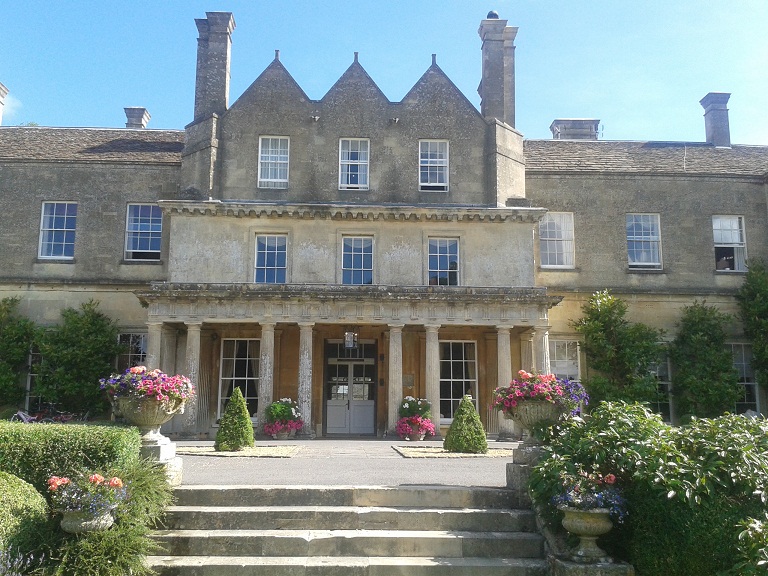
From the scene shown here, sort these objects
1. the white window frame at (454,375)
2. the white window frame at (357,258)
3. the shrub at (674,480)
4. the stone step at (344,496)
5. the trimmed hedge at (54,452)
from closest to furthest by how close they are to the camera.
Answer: the shrub at (674,480)
the trimmed hedge at (54,452)
the stone step at (344,496)
the white window frame at (357,258)
the white window frame at (454,375)

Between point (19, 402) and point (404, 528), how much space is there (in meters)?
19.5

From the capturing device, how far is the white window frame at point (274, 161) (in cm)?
2359

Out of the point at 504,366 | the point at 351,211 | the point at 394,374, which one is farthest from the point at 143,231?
the point at 504,366

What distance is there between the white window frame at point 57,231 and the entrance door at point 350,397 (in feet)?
35.0

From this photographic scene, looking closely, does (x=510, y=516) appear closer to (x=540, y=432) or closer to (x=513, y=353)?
(x=540, y=432)

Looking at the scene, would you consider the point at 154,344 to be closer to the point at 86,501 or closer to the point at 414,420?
the point at 414,420

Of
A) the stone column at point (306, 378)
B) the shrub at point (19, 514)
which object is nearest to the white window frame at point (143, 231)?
the stone column at point (306, 378)

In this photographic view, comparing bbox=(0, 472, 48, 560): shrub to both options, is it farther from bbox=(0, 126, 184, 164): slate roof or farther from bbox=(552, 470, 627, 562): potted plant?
bbox=(0, 126, 184, 164): slate roof

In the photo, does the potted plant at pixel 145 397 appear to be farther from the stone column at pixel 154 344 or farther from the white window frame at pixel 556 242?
the white window frame at pixel 556 242

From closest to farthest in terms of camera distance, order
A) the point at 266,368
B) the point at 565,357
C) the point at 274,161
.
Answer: the point at 266,368 < the point at 274,161 < the point at 565,357

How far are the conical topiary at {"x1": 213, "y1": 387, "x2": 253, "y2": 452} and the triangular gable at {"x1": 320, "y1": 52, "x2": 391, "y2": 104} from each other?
12.7m

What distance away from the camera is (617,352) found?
23.1 metres

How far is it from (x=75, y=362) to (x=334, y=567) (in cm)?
1803

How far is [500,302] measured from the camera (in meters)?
21.1
